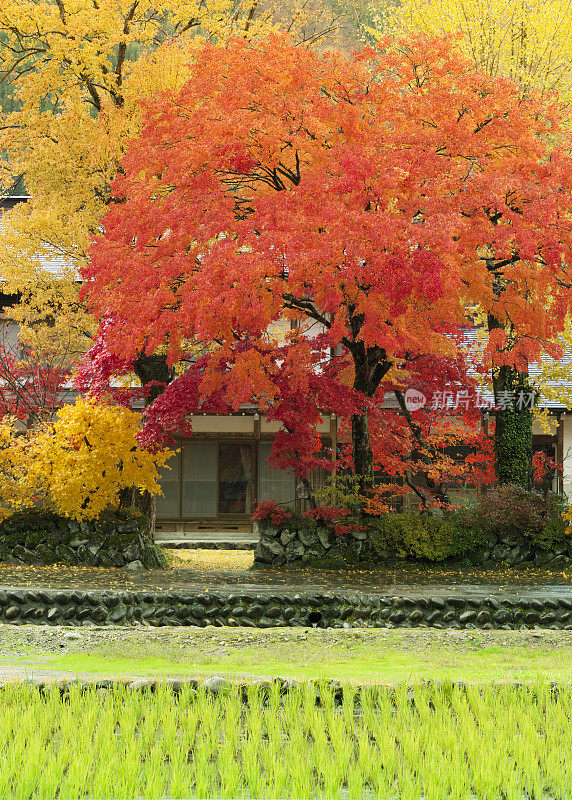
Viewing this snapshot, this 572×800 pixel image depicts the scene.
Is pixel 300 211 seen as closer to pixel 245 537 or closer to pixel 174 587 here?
pixel 174 587

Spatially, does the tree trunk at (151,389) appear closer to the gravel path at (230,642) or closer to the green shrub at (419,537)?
the green shrub at (419,537)

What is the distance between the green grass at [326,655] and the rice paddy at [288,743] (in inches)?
19.6

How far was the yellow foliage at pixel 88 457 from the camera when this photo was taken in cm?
1144

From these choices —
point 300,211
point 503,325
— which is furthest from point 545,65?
point 300,211

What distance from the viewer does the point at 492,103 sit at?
937cm

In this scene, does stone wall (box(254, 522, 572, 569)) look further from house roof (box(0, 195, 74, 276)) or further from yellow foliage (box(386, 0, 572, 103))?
yellow foliage (box(386, 0, 572, 103))

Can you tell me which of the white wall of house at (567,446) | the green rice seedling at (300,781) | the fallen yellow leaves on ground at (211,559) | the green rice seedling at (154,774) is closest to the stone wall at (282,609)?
the fallen yellow leaves on ground at (211,559)

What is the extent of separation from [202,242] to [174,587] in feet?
13.2

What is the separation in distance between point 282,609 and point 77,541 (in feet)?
14.4

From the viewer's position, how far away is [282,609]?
28.6ft

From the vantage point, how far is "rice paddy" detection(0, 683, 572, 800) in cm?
341

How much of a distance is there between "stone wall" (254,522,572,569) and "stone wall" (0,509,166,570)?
67.0 inches

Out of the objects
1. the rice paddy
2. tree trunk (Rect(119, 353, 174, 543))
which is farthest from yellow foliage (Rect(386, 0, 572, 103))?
the rice paddy

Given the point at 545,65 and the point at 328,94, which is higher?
the point at 545,65
